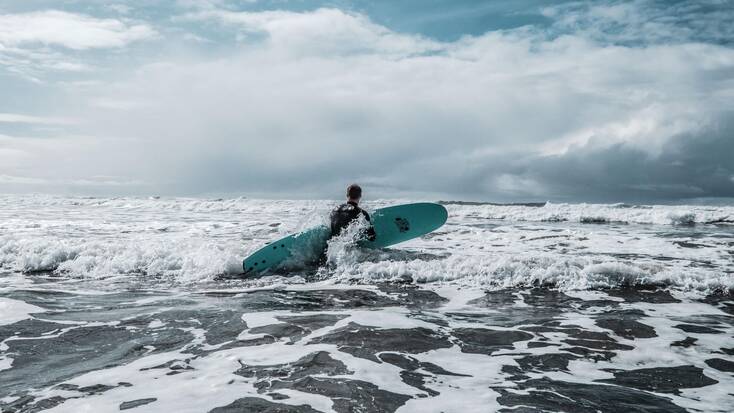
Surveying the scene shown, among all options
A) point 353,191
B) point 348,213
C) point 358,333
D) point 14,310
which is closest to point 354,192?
point 353,191

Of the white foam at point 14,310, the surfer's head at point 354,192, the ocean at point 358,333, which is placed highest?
the surfer's head at point 354,192

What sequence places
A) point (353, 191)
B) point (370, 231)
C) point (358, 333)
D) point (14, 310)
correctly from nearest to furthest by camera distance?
point (358, 333) < point (14, 310) < point (353, 191) < point (370, 231)

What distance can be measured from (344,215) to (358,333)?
536 cm

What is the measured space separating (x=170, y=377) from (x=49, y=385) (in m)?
0.82

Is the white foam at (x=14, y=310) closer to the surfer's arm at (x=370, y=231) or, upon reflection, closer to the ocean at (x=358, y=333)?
the ocean at (x=358, y=333)

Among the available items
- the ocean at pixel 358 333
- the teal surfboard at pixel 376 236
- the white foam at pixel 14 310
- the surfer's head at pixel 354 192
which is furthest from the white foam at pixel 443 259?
the white foam at pixel 14 310

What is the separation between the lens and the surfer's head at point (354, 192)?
996cm

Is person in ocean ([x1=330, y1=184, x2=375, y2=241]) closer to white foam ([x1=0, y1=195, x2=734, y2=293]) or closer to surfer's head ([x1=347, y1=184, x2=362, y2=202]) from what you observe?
surfer's head ([x1=347, y1=184, x2=362, y2=202])

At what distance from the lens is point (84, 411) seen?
3.01m

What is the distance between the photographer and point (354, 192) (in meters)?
9.97

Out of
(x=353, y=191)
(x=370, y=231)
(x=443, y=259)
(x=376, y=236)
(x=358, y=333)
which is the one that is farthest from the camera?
(x=376, y=236)

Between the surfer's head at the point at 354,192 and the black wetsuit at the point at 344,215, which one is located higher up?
the surfer's head at the point at 354,192

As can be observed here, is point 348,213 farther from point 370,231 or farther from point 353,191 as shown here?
point 370,231

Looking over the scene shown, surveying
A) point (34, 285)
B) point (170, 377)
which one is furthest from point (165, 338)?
point (34, 285)
